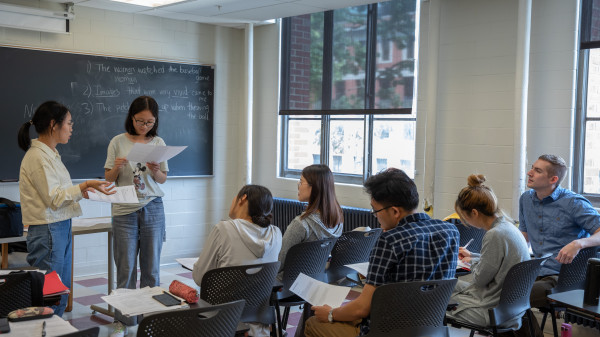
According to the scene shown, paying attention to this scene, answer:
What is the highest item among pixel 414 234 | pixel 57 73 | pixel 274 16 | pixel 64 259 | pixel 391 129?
pixel 274 16

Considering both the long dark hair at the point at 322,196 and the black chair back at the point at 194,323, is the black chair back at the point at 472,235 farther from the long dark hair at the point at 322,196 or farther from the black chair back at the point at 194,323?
the black chair back at the point at 194,323

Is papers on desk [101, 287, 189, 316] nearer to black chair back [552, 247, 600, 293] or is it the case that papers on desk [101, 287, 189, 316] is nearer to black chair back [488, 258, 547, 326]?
black chair back [488, 258, 547, 326]

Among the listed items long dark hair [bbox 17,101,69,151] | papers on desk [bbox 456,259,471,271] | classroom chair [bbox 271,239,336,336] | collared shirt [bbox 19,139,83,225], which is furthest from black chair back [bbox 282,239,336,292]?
long dark hair [bbox 17,101,69,151]

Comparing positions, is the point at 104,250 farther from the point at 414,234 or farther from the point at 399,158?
the point at 414,234

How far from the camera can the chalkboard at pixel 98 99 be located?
5.39 metres

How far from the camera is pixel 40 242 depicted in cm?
335

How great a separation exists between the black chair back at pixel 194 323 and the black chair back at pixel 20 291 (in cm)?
66

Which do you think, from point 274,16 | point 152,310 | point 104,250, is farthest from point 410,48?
point 152,310

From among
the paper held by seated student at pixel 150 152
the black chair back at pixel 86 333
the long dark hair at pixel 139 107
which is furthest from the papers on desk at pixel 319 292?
the long dark hair at pixel 139 107

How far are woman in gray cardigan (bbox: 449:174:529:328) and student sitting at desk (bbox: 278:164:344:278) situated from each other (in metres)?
0.77

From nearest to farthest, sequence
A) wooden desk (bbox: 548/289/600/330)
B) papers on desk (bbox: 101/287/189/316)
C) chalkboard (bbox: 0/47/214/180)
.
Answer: papers on desk (bbox: 101/287/189/316) → wooden desk (bbox: 548/289/600/330) → chalkboard (bbox: 0/47/214/180)

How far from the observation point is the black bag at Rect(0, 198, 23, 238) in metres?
4.29

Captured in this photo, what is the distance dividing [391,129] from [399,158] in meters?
0.29

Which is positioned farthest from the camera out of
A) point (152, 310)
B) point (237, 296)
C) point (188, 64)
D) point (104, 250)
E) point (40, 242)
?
point (188, 64)
